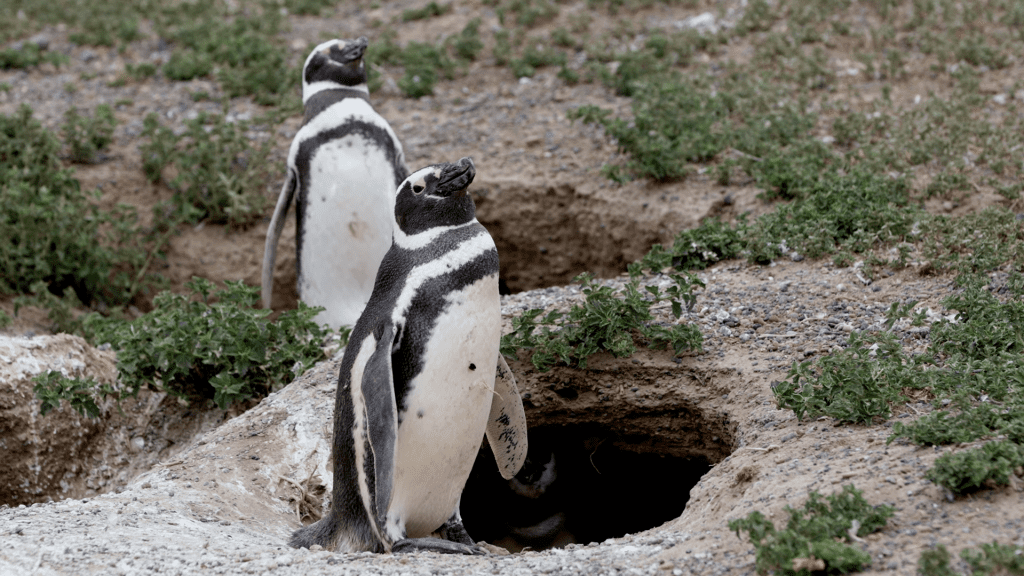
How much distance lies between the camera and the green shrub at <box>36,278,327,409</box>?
5.00 meters

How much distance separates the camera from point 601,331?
471 cm

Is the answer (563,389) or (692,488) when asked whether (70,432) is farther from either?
(692,488)

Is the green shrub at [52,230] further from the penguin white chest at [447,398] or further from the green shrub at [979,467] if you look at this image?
the green shrub at [979,467]

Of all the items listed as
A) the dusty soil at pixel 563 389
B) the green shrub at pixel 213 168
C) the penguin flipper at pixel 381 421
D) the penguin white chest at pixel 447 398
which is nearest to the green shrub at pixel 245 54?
the dusty soil at pixel 563 389

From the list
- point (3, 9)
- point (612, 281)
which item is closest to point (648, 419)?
point (612, 281)

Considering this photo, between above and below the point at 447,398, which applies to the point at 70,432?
below

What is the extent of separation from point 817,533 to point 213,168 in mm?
5894

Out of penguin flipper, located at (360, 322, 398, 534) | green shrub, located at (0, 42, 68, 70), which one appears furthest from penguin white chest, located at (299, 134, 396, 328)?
green shrub, located at (0, 42, 68, 70)

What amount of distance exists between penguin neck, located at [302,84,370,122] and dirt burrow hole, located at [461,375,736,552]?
243 centimetres

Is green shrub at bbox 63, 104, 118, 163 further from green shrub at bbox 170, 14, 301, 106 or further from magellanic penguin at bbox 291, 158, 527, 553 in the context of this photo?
magellanic penguin at bbox 291, 158, 527, 553

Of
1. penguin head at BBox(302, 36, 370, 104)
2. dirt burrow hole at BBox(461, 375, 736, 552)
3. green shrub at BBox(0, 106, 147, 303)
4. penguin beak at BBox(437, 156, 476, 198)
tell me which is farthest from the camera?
green shrub at BBox(0, 106, 147, 303)

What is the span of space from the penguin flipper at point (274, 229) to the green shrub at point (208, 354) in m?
0.98

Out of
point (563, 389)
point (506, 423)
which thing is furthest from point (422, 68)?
point (506, 423)

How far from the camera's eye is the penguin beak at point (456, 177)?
12.4 feet
